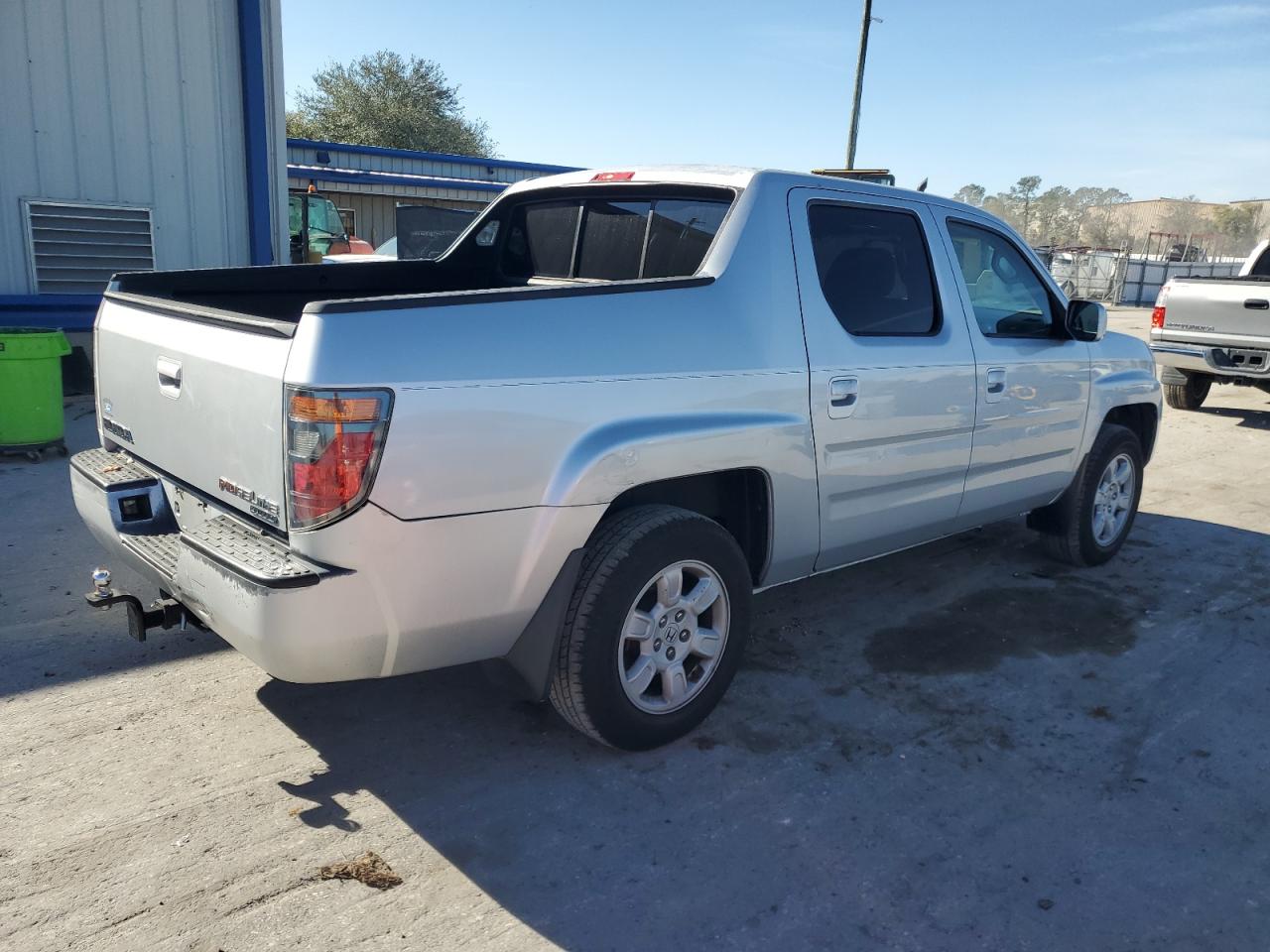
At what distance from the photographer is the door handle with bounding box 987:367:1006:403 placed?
14.3 ft

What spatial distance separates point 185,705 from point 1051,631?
147 inches

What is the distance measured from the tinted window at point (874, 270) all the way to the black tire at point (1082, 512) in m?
1.72

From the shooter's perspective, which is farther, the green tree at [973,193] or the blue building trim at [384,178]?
the green tree at [973,193]

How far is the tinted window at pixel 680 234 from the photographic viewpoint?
3635 mm

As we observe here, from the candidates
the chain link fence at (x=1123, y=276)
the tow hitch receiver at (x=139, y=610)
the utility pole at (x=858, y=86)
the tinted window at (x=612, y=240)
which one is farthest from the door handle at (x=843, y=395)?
the chain link fence at (x=1123, y=276)

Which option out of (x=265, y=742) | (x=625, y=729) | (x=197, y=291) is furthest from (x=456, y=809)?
(x=197, y=291)

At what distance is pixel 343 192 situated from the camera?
25.5 m

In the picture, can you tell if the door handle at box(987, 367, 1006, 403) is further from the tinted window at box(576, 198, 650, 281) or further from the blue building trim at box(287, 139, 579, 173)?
the blue building trim at box(287, 139, 579, 173)

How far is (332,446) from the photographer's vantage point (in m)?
2.52

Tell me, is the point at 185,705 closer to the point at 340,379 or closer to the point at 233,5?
the point at 340,379

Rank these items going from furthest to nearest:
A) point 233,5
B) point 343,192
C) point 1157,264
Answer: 1. point 1157,264
2. point 343,192
3. point 233,5

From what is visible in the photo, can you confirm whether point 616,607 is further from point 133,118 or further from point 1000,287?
point 133,118

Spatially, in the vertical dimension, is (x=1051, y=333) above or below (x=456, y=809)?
above

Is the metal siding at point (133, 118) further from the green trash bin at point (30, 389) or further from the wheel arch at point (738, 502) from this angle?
the wheel arch at point (738, 502)
